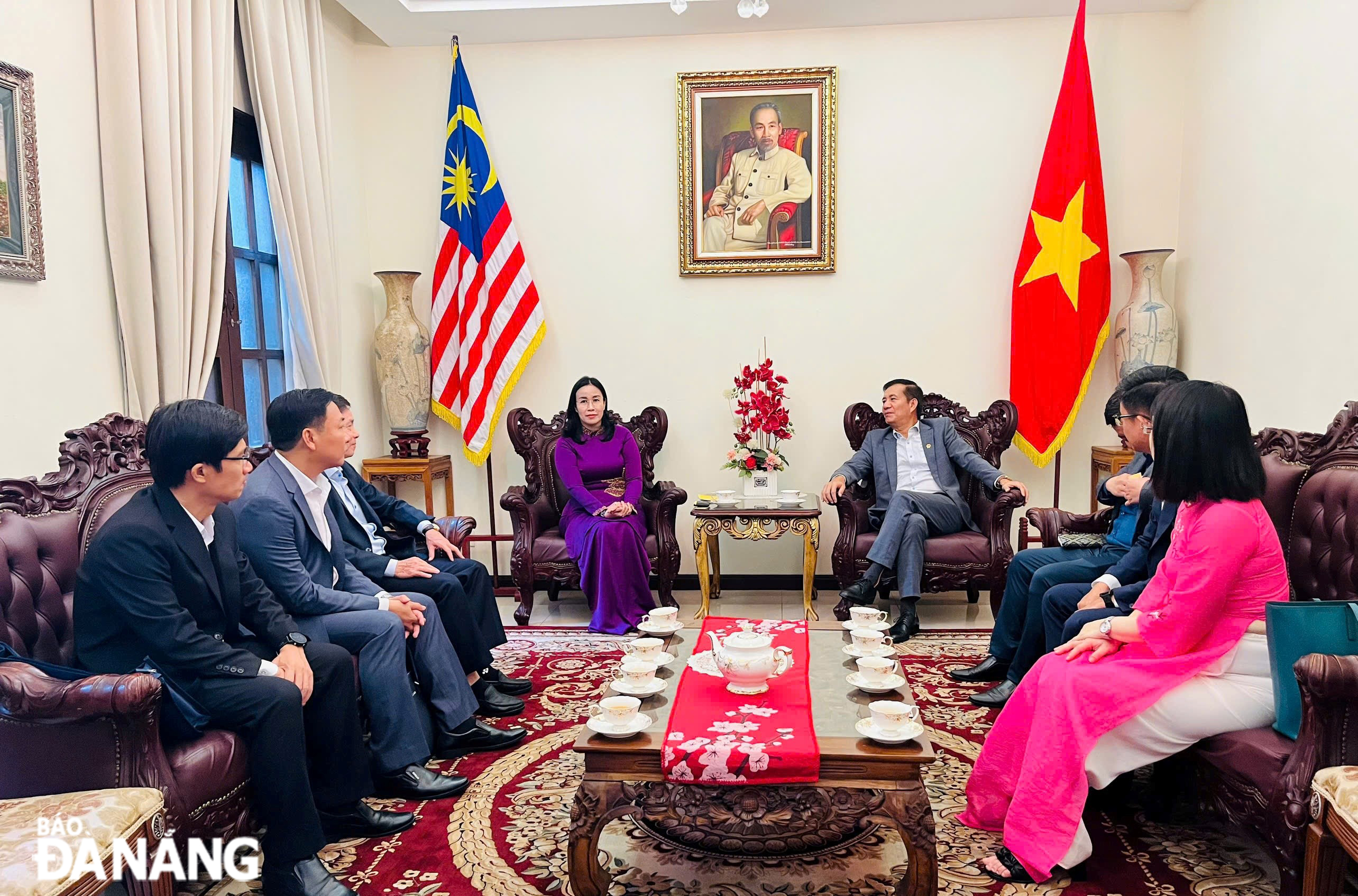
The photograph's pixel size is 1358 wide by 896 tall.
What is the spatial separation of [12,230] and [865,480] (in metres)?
3.86

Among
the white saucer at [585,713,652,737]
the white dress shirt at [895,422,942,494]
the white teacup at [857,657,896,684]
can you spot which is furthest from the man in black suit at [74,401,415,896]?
the white dress shirt at [895,422,942,494]

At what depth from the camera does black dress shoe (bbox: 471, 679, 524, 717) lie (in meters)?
3.33

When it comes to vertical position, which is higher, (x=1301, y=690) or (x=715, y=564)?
(x=1301, y=690)

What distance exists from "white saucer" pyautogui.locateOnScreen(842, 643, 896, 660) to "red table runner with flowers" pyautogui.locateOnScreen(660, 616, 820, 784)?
0.50 ft

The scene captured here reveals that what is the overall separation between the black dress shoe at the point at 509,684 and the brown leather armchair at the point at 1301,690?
2.33 meters

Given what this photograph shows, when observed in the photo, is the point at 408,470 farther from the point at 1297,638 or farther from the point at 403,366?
the point at 1297,638

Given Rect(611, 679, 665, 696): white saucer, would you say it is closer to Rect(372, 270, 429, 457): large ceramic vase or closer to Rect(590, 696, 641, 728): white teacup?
Rect(590, 696, 641, 728): white teacup

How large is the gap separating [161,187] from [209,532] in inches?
62.8

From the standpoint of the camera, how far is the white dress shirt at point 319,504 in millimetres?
2885

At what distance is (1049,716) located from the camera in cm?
223

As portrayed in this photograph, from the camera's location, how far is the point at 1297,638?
6.66 feet


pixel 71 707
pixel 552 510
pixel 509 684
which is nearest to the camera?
pixel 71 707

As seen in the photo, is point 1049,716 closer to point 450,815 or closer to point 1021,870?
point 1021,870

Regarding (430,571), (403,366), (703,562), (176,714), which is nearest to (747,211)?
(703,562)
